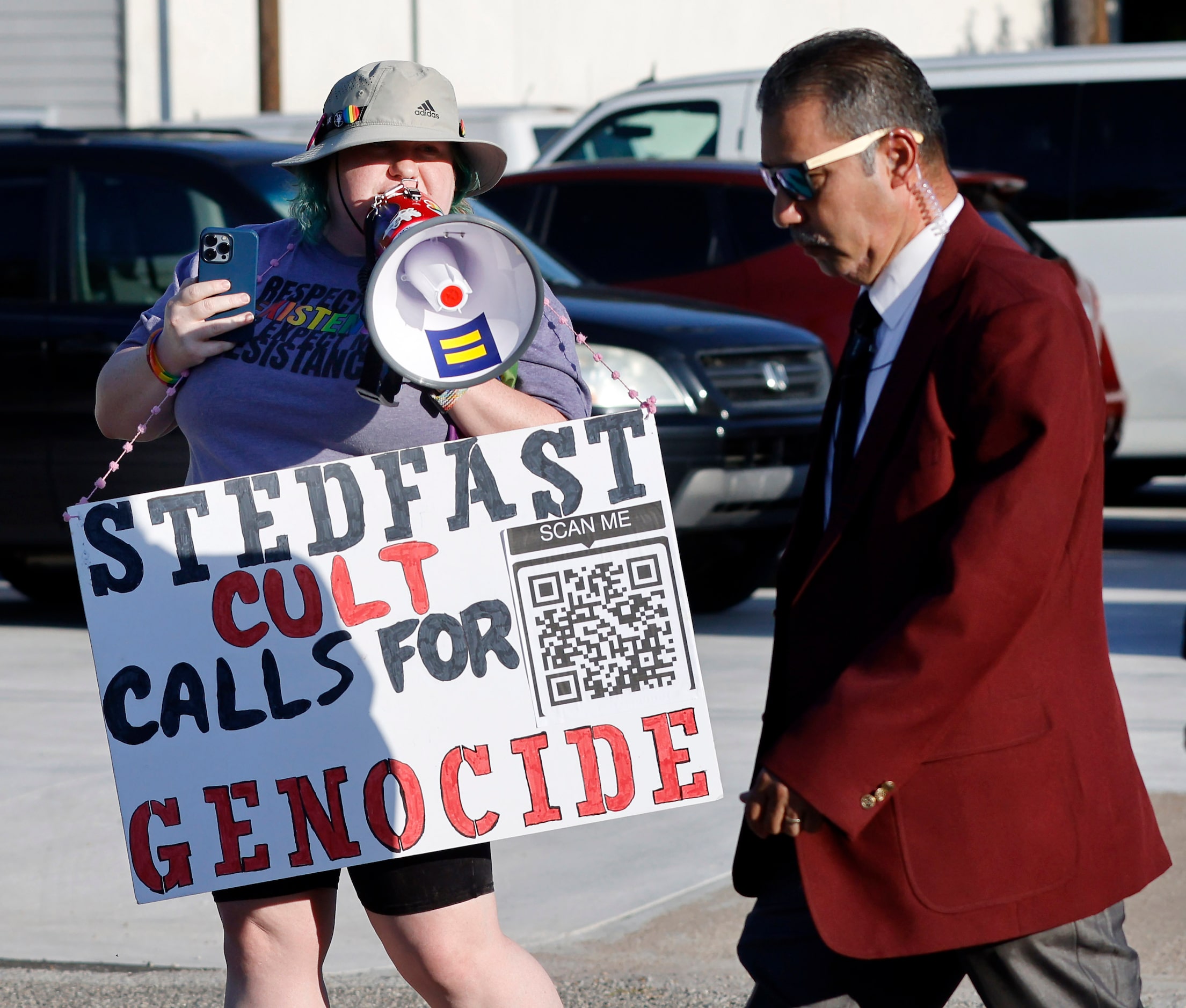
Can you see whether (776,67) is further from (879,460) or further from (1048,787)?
(1048,787)

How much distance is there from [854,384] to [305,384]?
865mm

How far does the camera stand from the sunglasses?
2.32 m

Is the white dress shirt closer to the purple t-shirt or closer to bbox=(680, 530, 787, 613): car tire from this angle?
the purple t-shirt

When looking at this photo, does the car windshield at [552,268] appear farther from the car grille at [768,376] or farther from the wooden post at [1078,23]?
the wooden post at [1078,23]

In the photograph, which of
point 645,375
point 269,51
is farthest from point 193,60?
point 645,375

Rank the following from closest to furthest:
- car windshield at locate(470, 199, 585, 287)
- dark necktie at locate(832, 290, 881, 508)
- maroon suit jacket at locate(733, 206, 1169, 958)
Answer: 1. maroon suit jacket at locate(733, 206, 1169, 958)
2. dark necktie at locate(832, 290, 881, 508)
3. car windshield at locate(470, 199, 585, 287)

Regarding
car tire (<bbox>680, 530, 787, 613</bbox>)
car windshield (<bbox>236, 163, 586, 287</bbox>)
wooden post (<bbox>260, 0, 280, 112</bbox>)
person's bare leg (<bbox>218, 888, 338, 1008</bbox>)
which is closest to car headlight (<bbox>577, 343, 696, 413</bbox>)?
car windshield (<bbox>236, 163, 586, 287</bbox>)

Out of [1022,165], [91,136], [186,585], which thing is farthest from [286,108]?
[186,585]

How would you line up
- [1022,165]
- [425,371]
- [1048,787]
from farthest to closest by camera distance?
[1022,165]
[425,371]
[1048,787]

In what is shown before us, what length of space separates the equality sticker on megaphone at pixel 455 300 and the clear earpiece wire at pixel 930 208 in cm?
56

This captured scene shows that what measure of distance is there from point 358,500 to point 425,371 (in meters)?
0.23

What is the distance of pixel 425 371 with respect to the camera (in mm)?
2682

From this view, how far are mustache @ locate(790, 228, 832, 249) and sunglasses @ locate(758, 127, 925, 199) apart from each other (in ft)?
0.18

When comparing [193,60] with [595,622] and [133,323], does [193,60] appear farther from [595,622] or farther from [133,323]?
[595,622]
